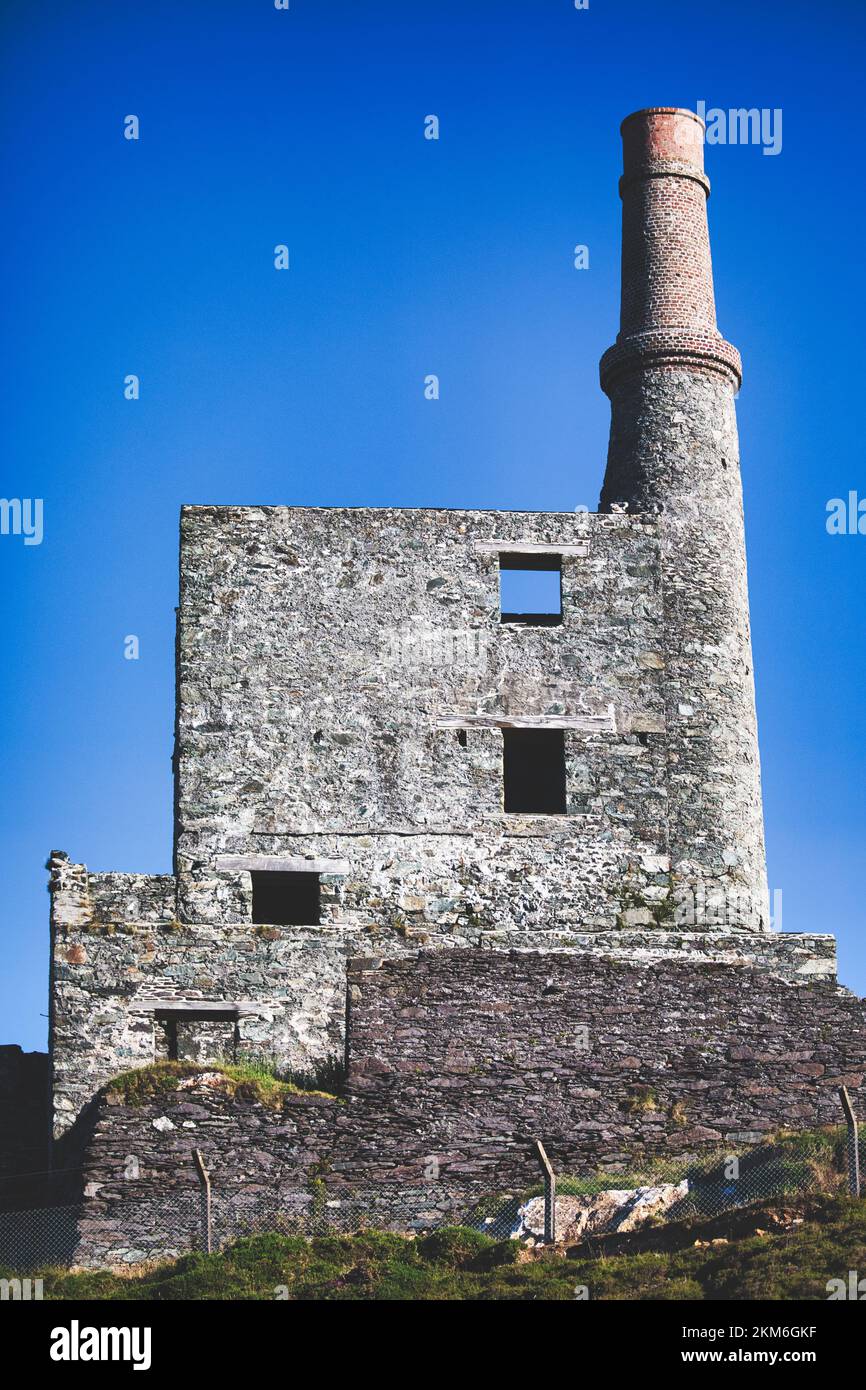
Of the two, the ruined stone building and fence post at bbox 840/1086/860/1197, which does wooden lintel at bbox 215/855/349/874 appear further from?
fence post at bbox 840/1086/860/1197

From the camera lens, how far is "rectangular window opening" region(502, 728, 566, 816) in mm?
30328

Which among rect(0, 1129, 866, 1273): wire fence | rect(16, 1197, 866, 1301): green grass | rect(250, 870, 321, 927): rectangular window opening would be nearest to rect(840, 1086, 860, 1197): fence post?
rect(0, 1129, 866, 1273): wire fence

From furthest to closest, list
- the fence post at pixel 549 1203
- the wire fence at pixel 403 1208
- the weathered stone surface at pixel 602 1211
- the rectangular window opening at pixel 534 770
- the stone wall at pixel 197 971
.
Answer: the rectangular window opening at pixel 534 770 → the stone wall at pixel 197 971 → the wire fence at pixel 403 1208 → the weathered stone surface at pixel 602 1211 → the fence post at pixel 549 1203

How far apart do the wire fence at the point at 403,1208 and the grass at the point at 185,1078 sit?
110 cm

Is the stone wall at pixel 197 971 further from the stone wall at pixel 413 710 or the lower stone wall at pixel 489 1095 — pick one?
the lower stone wall at pixel 489 1095

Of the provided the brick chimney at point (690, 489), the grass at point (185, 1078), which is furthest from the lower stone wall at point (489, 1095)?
the brick chimney at point (690, 489)

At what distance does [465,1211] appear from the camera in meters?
24.9

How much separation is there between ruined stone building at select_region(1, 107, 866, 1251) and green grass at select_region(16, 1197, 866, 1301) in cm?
210

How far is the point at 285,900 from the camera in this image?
2989cm

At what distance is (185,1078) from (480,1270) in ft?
16.4

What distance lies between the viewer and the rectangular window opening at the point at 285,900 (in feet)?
96.3
